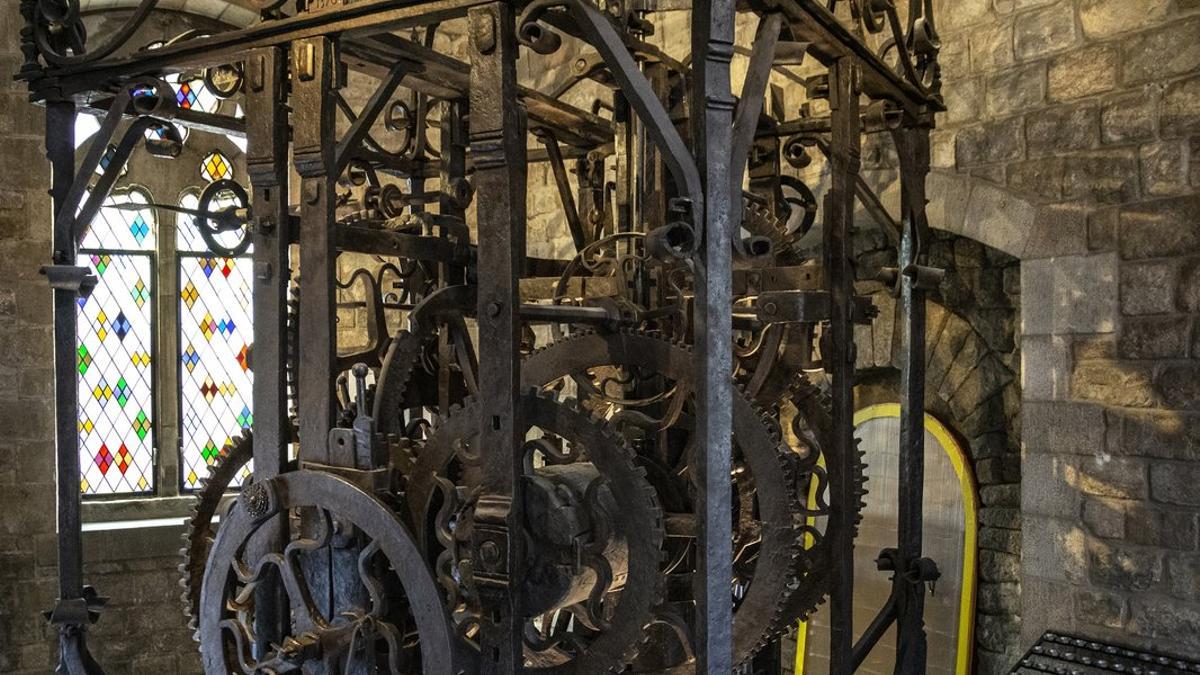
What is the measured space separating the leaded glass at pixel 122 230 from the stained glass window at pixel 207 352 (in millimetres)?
188

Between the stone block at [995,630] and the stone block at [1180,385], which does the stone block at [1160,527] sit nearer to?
the stone block at [1180,385]

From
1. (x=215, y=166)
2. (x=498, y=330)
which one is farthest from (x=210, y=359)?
(x=498, y=330)

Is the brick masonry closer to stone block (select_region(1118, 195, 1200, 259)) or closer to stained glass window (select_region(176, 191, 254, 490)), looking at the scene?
stone block (select_region(1118, 195, 1200, 259))

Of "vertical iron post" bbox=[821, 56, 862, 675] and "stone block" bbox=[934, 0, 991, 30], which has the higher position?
"stone block" bbox=[934, 0, 991, 30]

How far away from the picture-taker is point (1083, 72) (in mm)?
3627

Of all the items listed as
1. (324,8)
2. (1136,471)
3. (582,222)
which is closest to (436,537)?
(324,8)

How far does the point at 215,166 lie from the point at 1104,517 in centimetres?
557

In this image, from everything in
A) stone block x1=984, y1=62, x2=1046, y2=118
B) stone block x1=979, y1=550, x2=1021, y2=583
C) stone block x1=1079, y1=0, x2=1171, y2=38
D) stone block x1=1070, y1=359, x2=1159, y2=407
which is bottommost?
stone block x1=979, y1=550, x2=1021, y2=583

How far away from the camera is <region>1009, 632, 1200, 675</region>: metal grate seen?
295cm

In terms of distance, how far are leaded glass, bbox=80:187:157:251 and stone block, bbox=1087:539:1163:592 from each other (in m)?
5.50

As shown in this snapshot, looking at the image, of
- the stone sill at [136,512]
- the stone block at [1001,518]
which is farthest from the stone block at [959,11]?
the stone sill at [136,512]

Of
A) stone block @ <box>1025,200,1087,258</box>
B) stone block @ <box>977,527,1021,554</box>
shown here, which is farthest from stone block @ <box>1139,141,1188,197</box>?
stone block @ <box>977,527,1021,554</box>

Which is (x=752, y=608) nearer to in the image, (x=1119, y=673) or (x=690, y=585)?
(x=690, y=585)

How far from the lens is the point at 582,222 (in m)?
4.07
